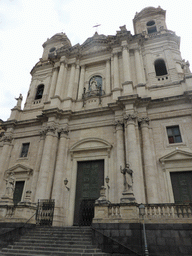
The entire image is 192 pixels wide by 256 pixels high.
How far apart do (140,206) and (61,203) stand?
7003 millimetres

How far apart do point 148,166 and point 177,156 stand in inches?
82.1

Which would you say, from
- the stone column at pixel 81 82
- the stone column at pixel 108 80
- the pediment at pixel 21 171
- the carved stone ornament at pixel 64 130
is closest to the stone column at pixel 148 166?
the stone column at pixel 108 80

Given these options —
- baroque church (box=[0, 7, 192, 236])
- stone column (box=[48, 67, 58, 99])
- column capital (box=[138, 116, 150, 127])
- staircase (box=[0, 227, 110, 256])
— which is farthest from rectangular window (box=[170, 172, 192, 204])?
stone column (box=[48, 67, 58, 99])

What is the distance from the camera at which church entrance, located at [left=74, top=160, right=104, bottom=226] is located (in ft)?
43.6

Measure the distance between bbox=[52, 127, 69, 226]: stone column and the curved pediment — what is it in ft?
2.93

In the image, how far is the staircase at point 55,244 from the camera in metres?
8.41

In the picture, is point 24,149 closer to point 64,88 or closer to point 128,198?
point 64,88

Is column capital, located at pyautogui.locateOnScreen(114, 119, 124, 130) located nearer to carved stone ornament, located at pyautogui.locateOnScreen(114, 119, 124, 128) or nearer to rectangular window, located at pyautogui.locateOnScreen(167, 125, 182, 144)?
carved stone ornament, located at pyautogui.locateOnScreen(114, 119, 124, 128)

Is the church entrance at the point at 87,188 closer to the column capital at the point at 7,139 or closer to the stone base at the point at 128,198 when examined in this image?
the stone base at the point at 128,198

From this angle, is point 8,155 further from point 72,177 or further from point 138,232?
point 138,232

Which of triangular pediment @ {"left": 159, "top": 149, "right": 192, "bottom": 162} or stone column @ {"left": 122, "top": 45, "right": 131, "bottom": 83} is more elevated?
stone column @ {"left": 122, "top": 45, "right": 131, "bottom": 83}

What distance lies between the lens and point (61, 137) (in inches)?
656

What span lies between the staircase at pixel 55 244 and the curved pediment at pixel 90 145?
6.29 metres

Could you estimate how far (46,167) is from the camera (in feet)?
49.9
